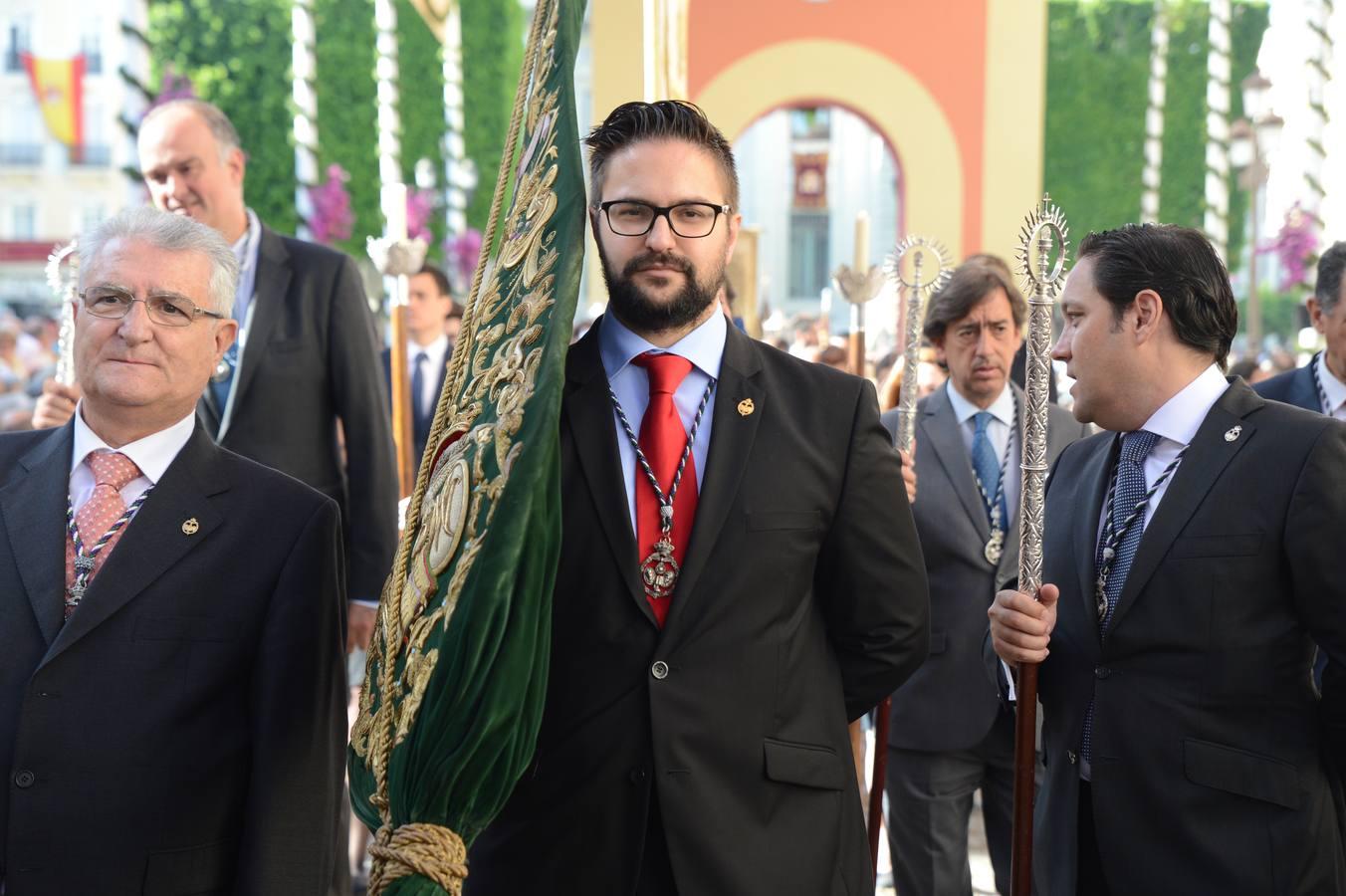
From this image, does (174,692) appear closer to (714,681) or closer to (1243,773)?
(714,681)

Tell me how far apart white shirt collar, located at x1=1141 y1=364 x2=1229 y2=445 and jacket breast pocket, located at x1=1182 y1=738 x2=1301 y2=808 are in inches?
24.6

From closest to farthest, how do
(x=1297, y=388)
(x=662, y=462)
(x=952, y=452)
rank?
(x=662, y=462)
(x=952, y=452)
(x=1297, y=388)

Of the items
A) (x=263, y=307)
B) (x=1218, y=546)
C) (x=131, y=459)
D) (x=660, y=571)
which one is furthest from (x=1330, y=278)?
(x=131, y=459)

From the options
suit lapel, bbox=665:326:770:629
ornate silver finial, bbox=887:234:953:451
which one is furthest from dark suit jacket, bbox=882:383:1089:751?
suit lapel, bbox=665:326:770:629

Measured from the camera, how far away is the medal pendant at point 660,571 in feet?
9.25

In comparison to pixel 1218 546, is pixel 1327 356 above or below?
above

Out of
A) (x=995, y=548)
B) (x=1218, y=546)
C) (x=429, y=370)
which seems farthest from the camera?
(x=429, y=370)

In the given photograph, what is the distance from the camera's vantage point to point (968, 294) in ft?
15.8

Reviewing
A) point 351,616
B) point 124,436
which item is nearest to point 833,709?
point 124,436

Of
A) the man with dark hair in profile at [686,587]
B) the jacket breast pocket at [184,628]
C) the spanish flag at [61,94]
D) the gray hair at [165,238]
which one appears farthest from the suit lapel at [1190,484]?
the spanish flag at [61,94]

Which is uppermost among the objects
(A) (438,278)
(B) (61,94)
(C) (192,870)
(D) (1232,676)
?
(B) (61,94)

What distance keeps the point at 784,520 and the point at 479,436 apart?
66cm

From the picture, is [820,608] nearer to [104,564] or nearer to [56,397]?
[104,564]

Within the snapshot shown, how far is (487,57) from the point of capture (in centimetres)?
3194
